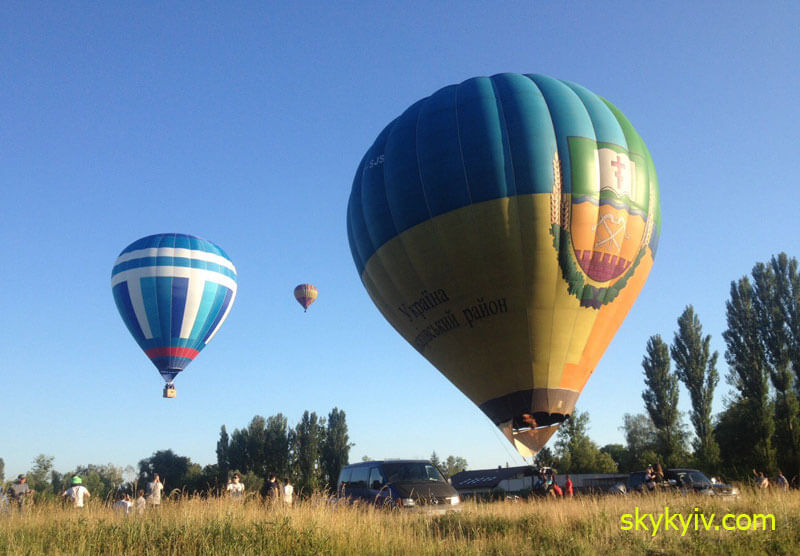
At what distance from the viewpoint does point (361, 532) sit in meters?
9.22

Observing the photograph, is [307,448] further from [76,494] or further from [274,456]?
[76,494]

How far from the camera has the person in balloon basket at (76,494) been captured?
42.4 ft

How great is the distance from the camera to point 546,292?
1781cm

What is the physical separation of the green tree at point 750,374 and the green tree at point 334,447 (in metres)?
40.1

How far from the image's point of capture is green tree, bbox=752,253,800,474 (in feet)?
111

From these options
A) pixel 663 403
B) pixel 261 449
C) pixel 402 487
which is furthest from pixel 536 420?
pixel 261 449

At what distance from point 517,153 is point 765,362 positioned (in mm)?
30960

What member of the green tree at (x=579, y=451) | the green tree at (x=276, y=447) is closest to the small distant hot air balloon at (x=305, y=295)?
the green tree at (x=579, y=451)

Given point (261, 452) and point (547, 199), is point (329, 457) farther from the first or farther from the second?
point (547, 199)

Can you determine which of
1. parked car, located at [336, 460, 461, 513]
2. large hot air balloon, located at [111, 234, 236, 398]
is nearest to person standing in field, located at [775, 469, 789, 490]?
parked car, located at [336, 460, 461, 513]

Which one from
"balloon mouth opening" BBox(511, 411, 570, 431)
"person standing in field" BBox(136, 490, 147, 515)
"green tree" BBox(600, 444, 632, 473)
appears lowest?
"green tree" BBox(600, 444, 632, 473)

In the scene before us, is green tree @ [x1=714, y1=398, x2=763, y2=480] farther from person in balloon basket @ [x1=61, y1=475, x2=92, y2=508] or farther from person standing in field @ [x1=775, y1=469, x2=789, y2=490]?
person in balloon basket @ [x1=61, y1=475, x2=92, y2=508]

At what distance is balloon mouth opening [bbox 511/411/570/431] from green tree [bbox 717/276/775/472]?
70.8ft

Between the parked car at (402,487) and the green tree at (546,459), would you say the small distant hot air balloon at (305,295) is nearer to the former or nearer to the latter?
the green tree at (546,459)
